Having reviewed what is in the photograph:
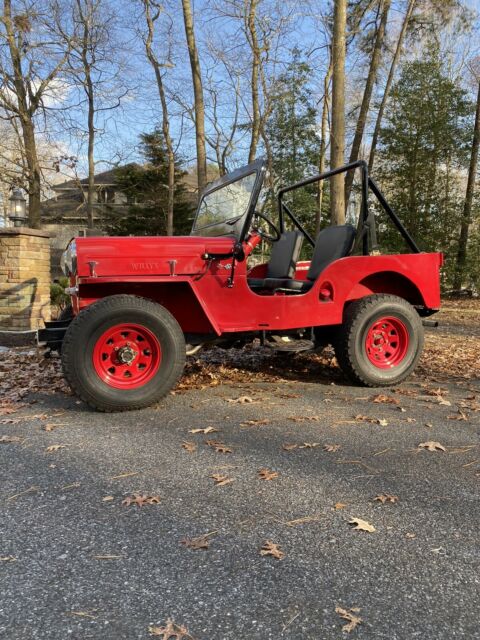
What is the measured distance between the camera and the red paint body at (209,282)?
3.91 metres

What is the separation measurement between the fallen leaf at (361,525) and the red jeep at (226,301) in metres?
2.04

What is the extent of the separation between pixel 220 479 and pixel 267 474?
0.25 meters

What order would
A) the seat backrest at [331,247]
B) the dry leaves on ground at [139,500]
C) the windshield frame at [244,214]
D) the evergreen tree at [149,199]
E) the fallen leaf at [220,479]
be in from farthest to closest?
1. the evergreen tree at [149,199]
2. the seat backrest at [331,247]
3. the windshield frame at [244,214]
4. the fallen leaf at [220,479]
5. the dry leaves on ground at [139,500]

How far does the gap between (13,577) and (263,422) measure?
204cm

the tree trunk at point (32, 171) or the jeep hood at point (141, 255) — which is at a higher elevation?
the tree trunk at point (32, 171)

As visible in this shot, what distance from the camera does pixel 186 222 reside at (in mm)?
26109

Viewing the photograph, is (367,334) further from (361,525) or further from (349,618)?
(349,618)

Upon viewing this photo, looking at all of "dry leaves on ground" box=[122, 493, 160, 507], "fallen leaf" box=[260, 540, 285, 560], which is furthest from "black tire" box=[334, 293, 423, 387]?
"fallen leaf" box=[260, 540, 285, 560]

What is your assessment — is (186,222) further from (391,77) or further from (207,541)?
(207,541)

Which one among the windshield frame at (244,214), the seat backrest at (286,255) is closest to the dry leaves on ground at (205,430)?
the windshield frame at (244,214)

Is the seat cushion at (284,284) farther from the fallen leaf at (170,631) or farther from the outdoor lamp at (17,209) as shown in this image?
the outdoor lamp at (17,209)

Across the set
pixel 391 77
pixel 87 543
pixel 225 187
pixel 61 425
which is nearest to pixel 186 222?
pixel 391 77

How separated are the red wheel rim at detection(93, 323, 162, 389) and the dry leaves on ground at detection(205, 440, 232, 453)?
0.93 metres

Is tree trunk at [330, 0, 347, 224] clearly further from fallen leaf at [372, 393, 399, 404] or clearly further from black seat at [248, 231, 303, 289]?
fallen leaf at [372, 393, 399, 404]
